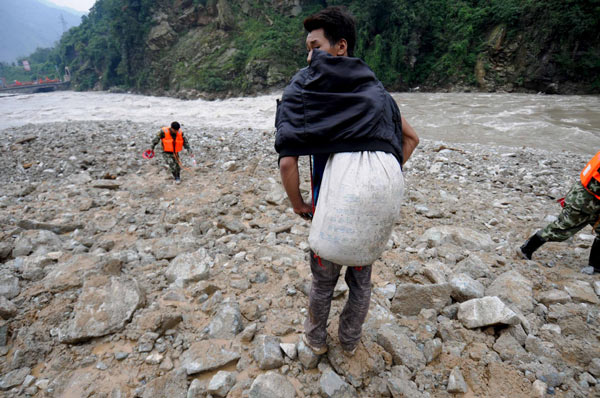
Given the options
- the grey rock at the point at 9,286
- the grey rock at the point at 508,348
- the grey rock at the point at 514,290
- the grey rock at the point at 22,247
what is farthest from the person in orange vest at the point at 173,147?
the grey rock at the point at 508,348

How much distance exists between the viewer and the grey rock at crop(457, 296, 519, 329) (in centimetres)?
188

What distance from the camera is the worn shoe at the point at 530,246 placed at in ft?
8.77

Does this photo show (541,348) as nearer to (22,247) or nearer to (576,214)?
(576,214)

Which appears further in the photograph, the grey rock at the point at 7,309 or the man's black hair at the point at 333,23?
the grey rock at the point at 7,309

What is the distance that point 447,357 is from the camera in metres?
1.79

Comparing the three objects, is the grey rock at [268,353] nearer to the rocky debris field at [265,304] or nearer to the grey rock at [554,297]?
the rocky debris field at [265,304]

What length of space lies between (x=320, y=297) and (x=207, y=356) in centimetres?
Answer: 78

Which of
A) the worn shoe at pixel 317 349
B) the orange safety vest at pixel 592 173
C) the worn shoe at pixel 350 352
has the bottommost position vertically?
the worn shoe at pixel 350 352

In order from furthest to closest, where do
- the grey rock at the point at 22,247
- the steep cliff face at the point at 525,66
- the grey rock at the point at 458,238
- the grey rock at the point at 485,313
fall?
the steep cliff face at the point at 525,66, the grey rock at the point at 458,238, the grey rock at the point at 22,247, the grey rock at the point at 485,313

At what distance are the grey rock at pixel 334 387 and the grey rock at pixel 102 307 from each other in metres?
1.36

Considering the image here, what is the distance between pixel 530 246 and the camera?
2730 mm

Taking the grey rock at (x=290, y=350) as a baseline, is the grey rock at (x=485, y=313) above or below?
above

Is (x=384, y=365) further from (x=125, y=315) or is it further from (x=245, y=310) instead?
(x=125, y=315)

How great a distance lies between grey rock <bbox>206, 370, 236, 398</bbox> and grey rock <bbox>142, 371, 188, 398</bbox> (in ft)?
0.48
